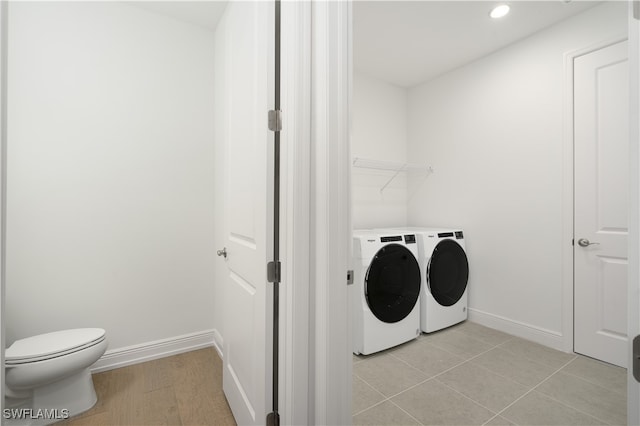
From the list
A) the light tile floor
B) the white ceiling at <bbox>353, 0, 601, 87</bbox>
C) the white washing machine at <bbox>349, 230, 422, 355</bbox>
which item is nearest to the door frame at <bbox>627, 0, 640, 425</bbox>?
the light tile floor

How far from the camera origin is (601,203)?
205cm

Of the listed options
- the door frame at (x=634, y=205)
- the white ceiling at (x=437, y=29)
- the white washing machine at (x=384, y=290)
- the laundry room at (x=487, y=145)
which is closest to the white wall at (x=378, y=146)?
the laundry room at (x=487, y=145)

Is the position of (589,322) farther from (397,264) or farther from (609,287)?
(397,264)

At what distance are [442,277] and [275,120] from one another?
2.11 metres

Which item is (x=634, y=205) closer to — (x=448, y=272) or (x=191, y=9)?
(x=448, y=272)

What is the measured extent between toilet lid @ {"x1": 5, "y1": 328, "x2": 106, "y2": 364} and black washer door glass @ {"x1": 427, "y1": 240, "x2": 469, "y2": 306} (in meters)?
2.35

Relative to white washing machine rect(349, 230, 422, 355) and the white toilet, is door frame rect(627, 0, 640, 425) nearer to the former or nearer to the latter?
white washing machine rect(349, 230, 422, 355)

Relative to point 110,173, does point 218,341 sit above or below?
below

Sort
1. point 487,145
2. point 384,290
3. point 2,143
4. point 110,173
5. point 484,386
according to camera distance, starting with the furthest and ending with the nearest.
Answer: point 487,145, point 384,290, point 110,173, point 484,386, point 2,143

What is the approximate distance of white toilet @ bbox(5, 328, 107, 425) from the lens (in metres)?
1.38

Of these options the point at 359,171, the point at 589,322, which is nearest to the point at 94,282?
the point at 359,171

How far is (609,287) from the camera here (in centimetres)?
201

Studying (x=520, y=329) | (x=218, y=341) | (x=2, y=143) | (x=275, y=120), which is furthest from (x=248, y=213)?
Answer: (x=520, y=329)

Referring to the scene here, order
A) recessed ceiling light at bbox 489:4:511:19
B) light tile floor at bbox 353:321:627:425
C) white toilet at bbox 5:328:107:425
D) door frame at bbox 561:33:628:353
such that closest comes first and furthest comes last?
white toilet at bbox 5:328:107:425, light tile floor at bbox 353:321:627:425, recessed ceiling light at bbox 489:4:511:19, door frame at bbox 561:33:628:353
